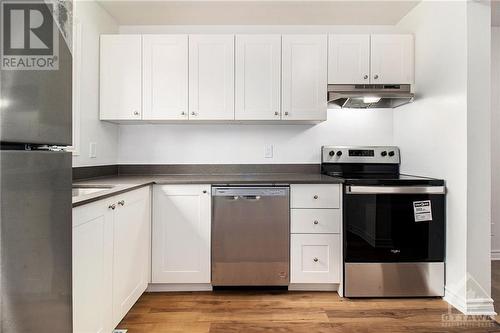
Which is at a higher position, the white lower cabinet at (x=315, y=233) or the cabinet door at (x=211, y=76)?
the cabinet door at (x=211, y=76)

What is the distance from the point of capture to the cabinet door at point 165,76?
Result: 261cm

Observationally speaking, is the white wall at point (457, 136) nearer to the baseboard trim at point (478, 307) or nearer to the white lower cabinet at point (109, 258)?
the baseboard trim at point (478, 307)

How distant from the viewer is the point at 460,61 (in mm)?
2092

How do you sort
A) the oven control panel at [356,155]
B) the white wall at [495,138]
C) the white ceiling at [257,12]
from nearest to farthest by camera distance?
the white ceiling at [257,12]
the oven control panel at [356,155]
the white wall at [495,138]

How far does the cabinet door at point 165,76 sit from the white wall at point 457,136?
6.51 ft

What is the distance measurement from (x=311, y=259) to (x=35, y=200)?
78.3 inches

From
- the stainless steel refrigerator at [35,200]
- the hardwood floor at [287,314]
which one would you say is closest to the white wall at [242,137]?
the hardwood floor at [287,314]

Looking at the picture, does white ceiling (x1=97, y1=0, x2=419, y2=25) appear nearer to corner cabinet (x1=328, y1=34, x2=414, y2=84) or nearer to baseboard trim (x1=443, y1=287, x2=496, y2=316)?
corner cabinet (x1=328, y1=34, x2=414, y2=84)

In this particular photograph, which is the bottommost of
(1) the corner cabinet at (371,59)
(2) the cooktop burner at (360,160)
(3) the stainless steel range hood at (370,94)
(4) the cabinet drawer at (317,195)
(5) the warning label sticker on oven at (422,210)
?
(5) the warning label sticker on oven at (422,210)

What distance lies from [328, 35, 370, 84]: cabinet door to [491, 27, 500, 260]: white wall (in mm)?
1489

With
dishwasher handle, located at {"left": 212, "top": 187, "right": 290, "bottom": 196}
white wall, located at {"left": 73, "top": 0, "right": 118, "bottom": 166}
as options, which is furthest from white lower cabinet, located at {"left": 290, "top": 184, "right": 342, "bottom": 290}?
white wall, located at {"left": 73, "top": 0, "right": 118, "bottom": 166}

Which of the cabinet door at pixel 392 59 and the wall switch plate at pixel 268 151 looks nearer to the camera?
the cabinet door at pixel 392 59

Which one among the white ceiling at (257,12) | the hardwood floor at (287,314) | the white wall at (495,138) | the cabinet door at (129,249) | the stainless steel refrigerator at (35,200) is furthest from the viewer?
the white wall at (495,138)

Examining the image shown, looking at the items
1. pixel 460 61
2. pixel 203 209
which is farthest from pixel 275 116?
pixel 460 61
